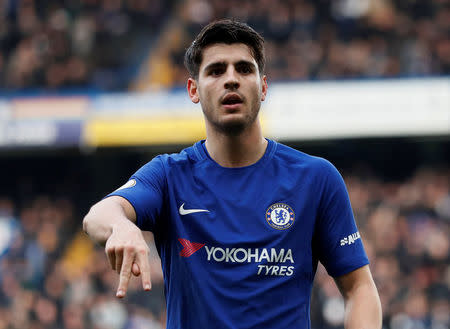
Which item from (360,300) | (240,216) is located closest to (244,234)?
(240,216)

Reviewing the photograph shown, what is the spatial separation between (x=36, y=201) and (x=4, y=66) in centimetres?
312

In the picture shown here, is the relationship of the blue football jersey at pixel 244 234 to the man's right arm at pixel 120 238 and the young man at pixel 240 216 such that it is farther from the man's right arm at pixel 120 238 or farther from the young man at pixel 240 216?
the man's right arm at pixel 120 238

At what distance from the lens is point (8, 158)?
17703mm

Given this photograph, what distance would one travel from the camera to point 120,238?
2426 mm

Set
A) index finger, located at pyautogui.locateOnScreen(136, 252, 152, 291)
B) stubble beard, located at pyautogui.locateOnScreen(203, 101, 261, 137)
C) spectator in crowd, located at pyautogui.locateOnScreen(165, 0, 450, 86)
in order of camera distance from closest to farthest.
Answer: index finger, located at pyautogui.locateOnScreen(136, 252, 152, 291), stubble beard, located at pyautogui.locateOnScreen(203, 101, 261, 137), spectator in crowd, located at pyautogui.locateOnScreen(165, 0, 450, 86)

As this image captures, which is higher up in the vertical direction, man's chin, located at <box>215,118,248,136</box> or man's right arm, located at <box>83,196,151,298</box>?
man's chin, located at <box>215,118,248,136</box>

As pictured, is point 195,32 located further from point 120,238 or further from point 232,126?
point 120,238

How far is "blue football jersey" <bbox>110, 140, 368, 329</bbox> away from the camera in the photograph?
2.89 metres

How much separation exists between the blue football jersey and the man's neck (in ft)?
0.13

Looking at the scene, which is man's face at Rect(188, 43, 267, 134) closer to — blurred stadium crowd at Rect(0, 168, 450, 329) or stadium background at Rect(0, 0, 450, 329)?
blurred stadium crowd at Rect(0, 168, 450, 329)

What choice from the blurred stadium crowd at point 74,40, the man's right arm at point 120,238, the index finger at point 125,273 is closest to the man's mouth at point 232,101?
the man's right arm at point 120,238

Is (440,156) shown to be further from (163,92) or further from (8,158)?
(8,158)

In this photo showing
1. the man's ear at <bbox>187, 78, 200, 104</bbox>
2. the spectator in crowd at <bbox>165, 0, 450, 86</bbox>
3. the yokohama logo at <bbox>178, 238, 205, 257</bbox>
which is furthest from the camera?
the spectator in crowd at <bbox>165, 0, 450, 86</bbox>

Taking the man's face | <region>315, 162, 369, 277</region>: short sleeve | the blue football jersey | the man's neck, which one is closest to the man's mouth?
the man's face
